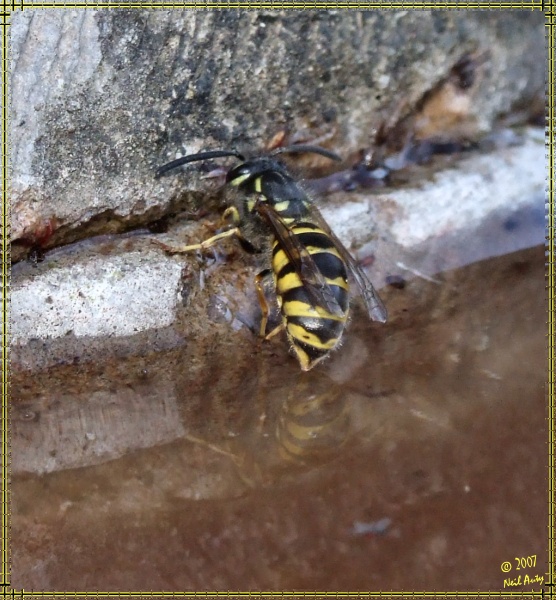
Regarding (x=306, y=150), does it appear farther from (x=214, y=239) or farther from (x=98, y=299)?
(x=98, y=299)

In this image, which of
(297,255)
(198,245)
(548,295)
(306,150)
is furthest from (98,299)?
(548,295)

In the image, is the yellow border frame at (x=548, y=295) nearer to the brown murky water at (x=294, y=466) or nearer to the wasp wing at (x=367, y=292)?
the brown murky water at (x=294, y=466)

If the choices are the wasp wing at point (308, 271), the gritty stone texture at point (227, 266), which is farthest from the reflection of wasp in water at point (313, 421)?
the wasp wing at point (308, 271)

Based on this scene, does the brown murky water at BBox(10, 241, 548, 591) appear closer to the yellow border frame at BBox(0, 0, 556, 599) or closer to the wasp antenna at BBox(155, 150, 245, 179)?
the yellow border frame at BBox(0, 0, 556, 599)

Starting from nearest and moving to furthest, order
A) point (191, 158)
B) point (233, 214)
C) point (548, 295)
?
point (191, 158), point (233, 214), point (548, 295)

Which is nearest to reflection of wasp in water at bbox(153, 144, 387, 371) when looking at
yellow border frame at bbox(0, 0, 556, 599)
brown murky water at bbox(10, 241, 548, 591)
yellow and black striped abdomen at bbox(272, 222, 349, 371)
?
yellow and black striped abdomen at bbox(272, 222, 349, 371)

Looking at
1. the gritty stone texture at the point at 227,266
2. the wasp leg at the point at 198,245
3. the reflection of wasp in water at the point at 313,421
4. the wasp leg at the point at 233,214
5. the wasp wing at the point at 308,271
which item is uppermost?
the wasp wing at the point at 308,271

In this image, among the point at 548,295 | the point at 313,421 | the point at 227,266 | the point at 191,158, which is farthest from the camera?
the point at 548,295
